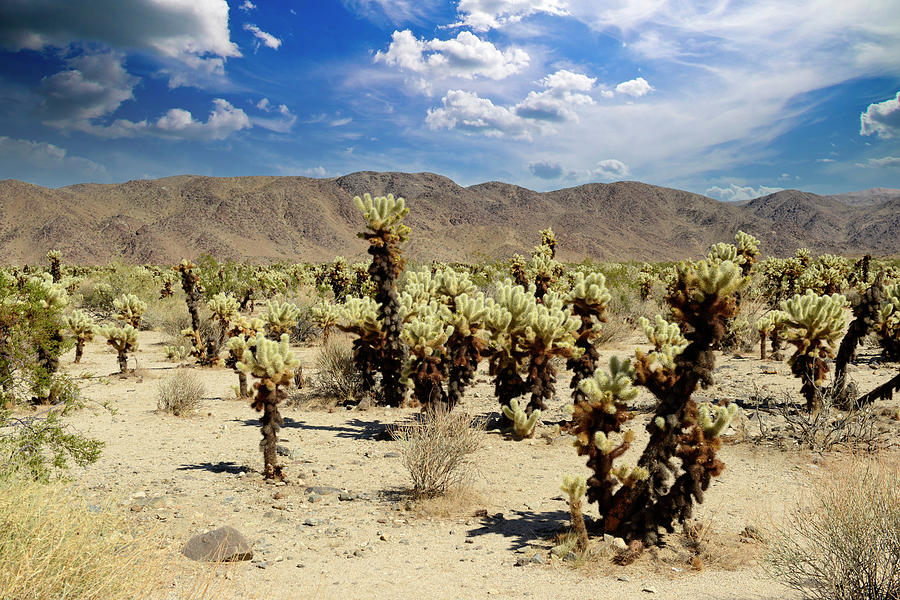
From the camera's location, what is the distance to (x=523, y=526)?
18.4 feet

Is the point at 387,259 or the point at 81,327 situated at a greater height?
the point at 387,259

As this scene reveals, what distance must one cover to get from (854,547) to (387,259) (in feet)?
24.9

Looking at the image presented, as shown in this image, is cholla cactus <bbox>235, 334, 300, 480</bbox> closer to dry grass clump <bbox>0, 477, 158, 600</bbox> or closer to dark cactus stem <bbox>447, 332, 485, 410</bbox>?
dark cactus stem <bbox>447, 332, 485, 410</bbox>

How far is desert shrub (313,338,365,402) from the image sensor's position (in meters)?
11.4

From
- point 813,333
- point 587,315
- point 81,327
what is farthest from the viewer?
point 81,327

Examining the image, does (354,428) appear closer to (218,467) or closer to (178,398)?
(218,467)

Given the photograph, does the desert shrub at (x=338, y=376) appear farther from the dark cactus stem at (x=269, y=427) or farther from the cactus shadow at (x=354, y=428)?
the dark cactus stem at (x=269, y=427)

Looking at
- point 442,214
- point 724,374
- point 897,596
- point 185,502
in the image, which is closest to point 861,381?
point 724,374

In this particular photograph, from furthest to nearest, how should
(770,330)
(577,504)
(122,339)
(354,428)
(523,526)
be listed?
(770,330), (122,339), (354,428), (523,526), (577,504)

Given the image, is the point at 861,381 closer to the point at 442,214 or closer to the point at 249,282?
the point at 249,282

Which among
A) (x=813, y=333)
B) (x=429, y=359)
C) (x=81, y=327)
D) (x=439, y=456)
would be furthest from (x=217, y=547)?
(x=81, y=327)

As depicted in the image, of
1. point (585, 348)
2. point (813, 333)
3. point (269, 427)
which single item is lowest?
point (269, 427)

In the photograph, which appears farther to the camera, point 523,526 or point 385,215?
point 385,215

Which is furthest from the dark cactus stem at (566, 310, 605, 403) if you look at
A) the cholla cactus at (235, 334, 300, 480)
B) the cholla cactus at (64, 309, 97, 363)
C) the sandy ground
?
the cholla cactus at (64, 309, 97, 363)
